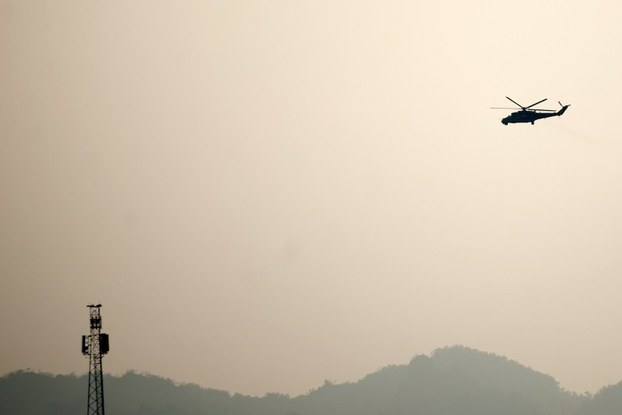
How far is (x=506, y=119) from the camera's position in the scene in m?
100

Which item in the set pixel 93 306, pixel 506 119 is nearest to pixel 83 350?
pixel 93 306

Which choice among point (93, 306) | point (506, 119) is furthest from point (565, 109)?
point (93, 306)

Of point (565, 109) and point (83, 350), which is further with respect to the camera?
point (565, 109)

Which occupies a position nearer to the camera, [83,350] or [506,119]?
[83,350]

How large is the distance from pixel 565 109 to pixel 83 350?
6251 cm

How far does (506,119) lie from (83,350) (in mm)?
56028

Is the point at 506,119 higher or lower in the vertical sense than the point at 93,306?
higher

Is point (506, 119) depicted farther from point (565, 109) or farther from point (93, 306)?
point (93, 306)

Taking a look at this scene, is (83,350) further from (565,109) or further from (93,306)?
(565,109)

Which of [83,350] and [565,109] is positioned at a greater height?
[565,109]

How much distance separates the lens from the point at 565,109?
99.4 meters

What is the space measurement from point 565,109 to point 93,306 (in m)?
59.8

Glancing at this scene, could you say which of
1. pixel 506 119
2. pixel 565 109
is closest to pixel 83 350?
pixel 506 119

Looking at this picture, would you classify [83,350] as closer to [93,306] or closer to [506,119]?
[93,306]
